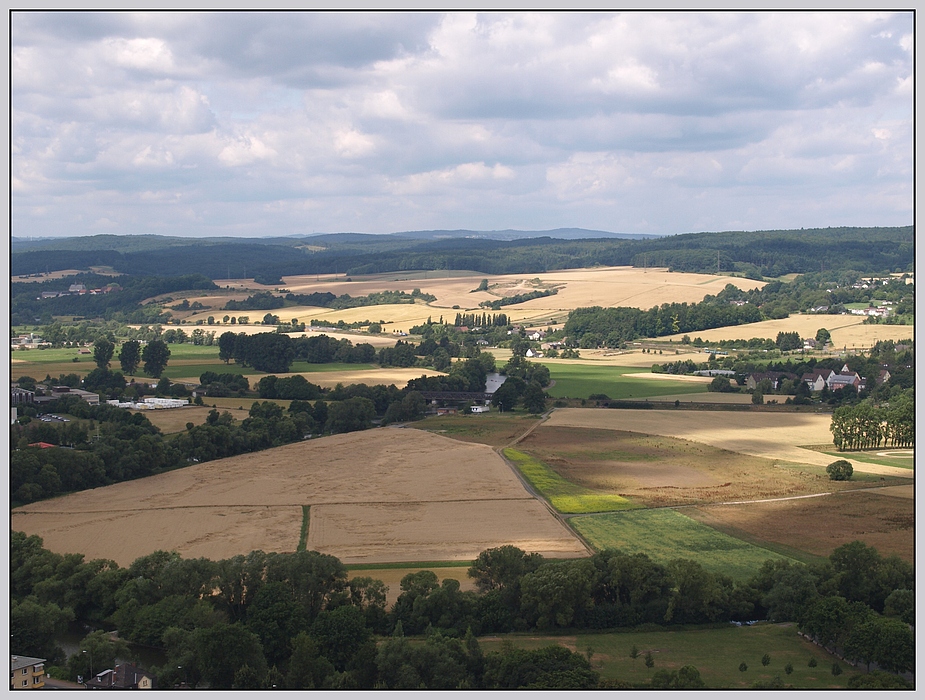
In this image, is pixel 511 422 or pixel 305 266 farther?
pixel 305 266

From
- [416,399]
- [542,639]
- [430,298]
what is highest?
[430,298]

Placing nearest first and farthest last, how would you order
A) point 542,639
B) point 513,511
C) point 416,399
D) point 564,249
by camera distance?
point 542,639 → point 513,511 → point 416,399 → point 564,249

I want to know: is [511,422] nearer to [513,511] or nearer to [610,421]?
[610,421]

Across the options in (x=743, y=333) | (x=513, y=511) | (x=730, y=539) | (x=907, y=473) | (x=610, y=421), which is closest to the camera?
(x=730, y=539)

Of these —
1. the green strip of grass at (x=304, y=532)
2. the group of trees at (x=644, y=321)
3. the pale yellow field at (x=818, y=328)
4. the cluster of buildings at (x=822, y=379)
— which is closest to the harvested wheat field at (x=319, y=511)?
the green strip of grass at (x=304, y=532)

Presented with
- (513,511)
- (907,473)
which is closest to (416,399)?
(513,511)

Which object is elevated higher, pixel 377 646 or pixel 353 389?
pixel 353 389

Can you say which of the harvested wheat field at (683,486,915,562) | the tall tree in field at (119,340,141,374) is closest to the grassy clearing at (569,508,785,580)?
the harvested wheat field at (683,486,915,562)
